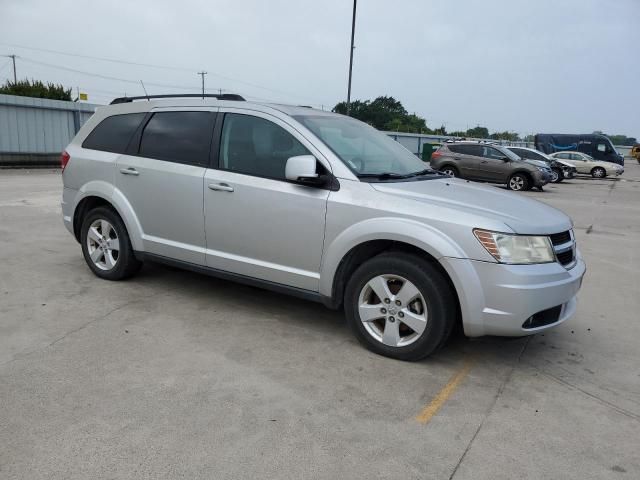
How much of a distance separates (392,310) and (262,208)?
4.12 ft

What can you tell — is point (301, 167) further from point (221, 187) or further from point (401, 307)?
point (401, 307)

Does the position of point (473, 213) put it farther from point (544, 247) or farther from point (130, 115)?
point (130, 115)

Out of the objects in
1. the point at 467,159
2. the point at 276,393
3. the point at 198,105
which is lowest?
the point at 276,393

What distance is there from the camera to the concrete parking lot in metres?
2.63

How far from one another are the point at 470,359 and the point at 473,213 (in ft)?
3.67

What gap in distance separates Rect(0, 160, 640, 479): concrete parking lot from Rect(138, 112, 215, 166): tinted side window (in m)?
1.28

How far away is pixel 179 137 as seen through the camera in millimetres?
4734

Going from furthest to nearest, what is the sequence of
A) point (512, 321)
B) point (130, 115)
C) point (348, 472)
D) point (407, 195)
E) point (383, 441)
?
point (130, 115)
point (407, 195)
point (512, 321)
point (383, 441)
point (348, 472)

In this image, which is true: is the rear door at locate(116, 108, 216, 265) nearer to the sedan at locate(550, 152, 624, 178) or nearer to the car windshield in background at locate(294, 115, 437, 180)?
the car windshield in background at locate(294, 115, 437, 180)

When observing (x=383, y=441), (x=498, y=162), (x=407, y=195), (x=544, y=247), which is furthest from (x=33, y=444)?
(x=498, y=162)

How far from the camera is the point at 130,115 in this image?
520 centimetres

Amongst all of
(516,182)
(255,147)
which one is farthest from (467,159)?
(255,147)

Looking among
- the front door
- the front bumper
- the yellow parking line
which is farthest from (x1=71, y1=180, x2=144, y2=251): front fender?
the yellow parking line

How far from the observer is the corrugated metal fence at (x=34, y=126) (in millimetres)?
17766
